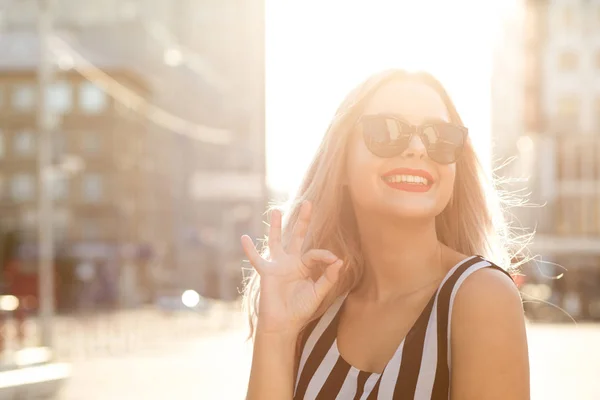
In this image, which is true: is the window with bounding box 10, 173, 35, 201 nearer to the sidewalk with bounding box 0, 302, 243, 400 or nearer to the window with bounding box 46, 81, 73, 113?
the window with bounding box 46, 81, 73, 113

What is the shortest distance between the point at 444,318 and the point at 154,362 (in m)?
21.0

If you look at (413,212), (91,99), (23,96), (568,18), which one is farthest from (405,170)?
(568,18)

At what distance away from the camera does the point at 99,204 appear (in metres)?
67.2

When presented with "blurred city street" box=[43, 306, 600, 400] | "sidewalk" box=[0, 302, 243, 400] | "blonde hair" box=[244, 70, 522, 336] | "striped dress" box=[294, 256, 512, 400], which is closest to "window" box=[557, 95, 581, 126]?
"sidewalk" box=[0, 302, 243, 400]

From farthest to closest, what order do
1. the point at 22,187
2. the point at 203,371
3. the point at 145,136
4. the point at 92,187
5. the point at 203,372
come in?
the point at 145,136
the point at 92,187
the point at 22,187
the point at 203,371
the point at 203,372

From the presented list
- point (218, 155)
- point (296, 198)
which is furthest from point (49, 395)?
point (218, 155)

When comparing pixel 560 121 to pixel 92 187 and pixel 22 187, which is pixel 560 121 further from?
pixel 22 187

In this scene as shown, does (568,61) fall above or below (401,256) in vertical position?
above

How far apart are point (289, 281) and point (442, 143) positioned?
0.59m

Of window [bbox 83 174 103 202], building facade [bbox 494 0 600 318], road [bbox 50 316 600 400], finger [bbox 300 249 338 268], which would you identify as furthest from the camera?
window [bbox 83 174 103 202]

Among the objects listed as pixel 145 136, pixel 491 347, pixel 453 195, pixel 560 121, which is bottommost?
pixel 491 347

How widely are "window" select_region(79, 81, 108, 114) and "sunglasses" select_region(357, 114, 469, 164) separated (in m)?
65.2

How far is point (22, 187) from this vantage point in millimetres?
66812

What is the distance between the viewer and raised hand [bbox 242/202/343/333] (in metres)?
3.19
